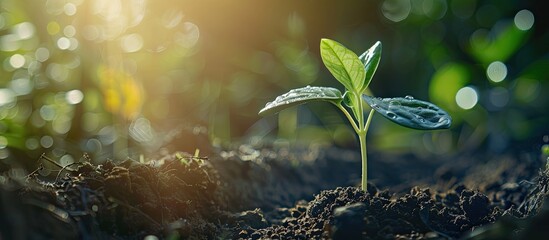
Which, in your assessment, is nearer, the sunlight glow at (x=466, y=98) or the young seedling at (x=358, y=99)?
the young seedling at (x=358, y=99)

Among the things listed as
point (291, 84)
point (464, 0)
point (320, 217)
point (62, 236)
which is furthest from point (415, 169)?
point (62, 236)

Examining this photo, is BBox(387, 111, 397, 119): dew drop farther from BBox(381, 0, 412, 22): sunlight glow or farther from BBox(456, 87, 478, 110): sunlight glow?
BBox(381, 0, 412, 22): sunlight glow

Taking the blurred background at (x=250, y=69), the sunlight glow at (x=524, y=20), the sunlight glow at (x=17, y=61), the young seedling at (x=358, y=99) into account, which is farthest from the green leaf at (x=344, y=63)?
the sunlight glow at (x=524, y=20)

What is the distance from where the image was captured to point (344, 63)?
1.57 meters

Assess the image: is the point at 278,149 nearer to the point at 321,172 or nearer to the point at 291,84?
the point at 321,172

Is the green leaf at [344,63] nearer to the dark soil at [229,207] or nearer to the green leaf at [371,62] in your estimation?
the green leaf at [371,62]

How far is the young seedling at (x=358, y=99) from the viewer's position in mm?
1415

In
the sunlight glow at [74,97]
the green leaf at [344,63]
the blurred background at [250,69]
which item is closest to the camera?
the green leaf at [344,63]

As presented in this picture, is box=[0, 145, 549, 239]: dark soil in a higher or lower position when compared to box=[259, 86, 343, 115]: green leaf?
lower

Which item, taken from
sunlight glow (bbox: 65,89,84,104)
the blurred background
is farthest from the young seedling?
sunlight glow (bbox: 65,89,84,104)

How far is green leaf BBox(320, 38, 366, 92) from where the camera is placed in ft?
5.09

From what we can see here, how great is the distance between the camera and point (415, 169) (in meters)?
3.14

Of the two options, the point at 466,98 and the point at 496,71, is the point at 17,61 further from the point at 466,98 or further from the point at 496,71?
the point at 496,71

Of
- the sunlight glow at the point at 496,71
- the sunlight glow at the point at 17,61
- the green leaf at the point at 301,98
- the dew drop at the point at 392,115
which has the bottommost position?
the sunlight glow at the point at 17,61
